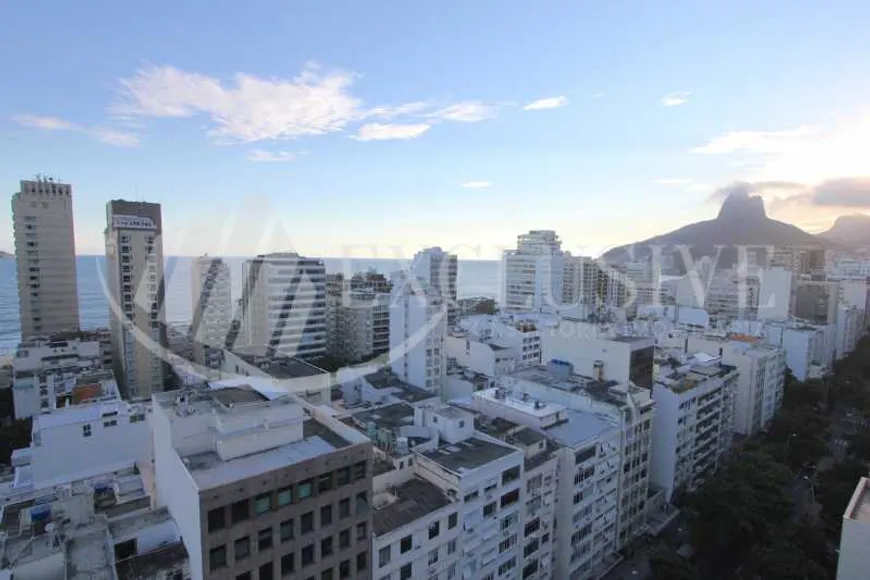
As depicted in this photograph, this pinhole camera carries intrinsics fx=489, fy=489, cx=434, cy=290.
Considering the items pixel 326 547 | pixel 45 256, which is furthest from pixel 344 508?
pixel 45 256

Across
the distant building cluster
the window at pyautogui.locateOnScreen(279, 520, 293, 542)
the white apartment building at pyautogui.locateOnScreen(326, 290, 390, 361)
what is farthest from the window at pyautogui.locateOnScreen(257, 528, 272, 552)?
the white apartment building at pyautogui.locateOnScreen(326, 290, 390, 361)

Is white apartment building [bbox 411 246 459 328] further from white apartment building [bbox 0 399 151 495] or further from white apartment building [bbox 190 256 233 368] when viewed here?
white apartment building [bbox 0 399 151 495]

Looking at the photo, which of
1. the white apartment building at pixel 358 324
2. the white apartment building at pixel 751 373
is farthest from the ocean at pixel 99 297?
the white apartment building at pixel 751 373

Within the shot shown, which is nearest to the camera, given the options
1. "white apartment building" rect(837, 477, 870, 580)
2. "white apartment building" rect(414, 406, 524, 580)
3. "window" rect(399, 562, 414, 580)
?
"white apartment building" rect(837, 477, 870, 580)

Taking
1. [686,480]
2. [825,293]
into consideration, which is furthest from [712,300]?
[686,480]

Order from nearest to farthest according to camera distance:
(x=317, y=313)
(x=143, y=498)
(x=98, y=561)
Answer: (x=98, y=561)
(x=143, y=498)
(x=317, y=313)

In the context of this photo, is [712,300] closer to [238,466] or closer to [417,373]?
[417,373]
